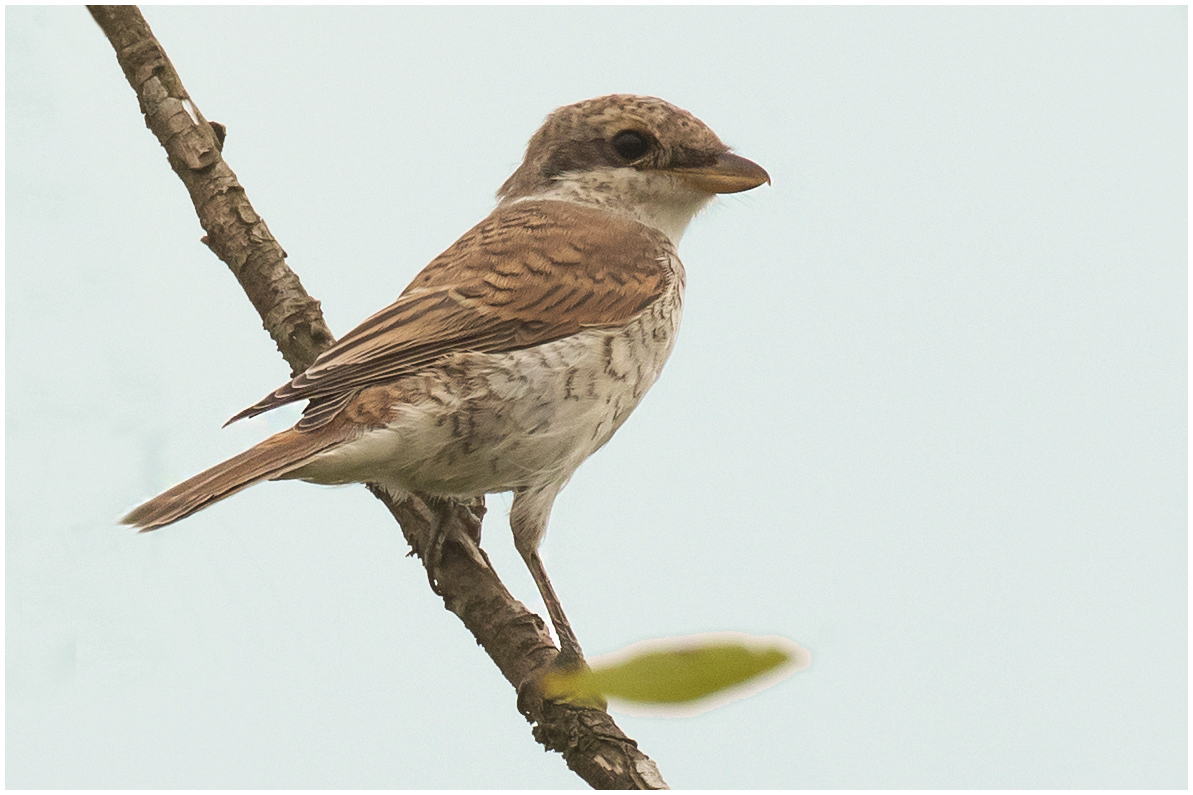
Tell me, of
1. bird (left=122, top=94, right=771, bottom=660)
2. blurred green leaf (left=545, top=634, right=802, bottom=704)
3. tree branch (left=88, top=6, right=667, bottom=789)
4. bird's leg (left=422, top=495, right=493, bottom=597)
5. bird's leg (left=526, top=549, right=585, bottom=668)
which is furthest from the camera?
tree branch (left=88, top=6, right=667, bottom=789)

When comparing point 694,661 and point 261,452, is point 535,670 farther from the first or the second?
point 694,661

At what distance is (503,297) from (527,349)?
210mm

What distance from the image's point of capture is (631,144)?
4301 mm

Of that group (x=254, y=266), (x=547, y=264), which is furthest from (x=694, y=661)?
(x=254, y=266)

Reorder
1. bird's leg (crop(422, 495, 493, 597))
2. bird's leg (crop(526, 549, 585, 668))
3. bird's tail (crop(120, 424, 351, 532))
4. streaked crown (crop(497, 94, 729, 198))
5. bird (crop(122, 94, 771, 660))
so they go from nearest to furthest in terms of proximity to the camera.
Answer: bird's tail (crop(120, 424, 351, 532))
bird (crop(122, 94, 771, 660))
bird's leg (crop(526, 549, 585, 668))
bird's leg (crop(422, 495, 493, 597))
streaked crown (crop(497, 94, 729, 198))

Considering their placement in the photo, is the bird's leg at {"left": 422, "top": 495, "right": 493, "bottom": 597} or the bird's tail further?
the bird's leg at {"left": 422, "top": 495, "right": 493, "bottom": 597}

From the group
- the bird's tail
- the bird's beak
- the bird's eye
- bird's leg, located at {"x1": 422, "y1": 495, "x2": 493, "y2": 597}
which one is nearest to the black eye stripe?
the bird's eye

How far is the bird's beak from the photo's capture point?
4.09 metres

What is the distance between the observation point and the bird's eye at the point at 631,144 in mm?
4277

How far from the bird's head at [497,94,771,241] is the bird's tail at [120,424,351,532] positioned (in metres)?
1.67

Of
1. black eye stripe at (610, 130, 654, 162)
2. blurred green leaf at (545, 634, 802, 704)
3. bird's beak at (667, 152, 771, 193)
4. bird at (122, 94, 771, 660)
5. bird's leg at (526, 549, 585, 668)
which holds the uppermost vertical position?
black eye stripe at (610, 130, 654, 162)

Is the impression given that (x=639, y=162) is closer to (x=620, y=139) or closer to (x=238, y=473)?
(x=620, y=139)

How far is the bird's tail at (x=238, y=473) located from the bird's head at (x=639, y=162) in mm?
1667

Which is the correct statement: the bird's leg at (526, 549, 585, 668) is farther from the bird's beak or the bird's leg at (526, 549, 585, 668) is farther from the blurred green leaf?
the blurred green leaf
